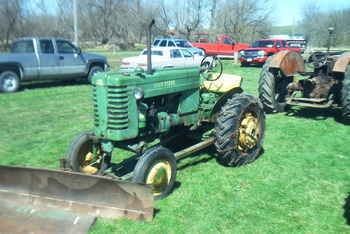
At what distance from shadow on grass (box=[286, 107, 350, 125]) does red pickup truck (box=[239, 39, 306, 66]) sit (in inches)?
422

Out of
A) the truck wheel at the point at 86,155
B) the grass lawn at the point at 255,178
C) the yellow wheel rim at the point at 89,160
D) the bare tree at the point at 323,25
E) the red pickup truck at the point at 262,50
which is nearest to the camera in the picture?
the grass lawn at the point at 255,178

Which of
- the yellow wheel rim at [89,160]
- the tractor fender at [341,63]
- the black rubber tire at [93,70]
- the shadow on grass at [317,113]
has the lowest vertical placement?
the shadow on grass at [317,113]

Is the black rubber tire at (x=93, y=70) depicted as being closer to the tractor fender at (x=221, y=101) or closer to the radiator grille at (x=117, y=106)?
the tractor fender at (x=221, y=101)

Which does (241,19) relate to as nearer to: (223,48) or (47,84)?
(223,48)

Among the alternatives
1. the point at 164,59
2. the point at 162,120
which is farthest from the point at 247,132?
the point at 164,59

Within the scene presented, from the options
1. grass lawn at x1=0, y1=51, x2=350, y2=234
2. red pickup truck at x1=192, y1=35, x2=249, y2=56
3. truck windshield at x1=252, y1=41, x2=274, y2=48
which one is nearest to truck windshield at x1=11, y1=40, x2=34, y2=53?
grass lawn at x1=0, y1=51, x2=350, y2=234

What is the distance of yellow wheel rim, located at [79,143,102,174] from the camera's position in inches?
166

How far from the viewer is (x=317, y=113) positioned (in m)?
8.20

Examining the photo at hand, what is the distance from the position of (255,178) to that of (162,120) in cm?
149

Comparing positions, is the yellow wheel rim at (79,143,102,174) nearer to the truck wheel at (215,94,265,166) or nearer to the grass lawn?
the grass lawn

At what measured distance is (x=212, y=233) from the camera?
335 cm

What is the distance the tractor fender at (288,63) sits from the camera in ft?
25.4

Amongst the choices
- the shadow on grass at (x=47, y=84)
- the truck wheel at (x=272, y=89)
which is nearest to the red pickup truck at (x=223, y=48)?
the shadow on grass at (x=47, y=84)

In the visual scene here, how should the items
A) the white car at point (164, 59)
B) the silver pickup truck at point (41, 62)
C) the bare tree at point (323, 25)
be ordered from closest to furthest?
the silver pickup truck at point (41, 62), the white car at point (164, 59), the bare tree at point (323, 25)
